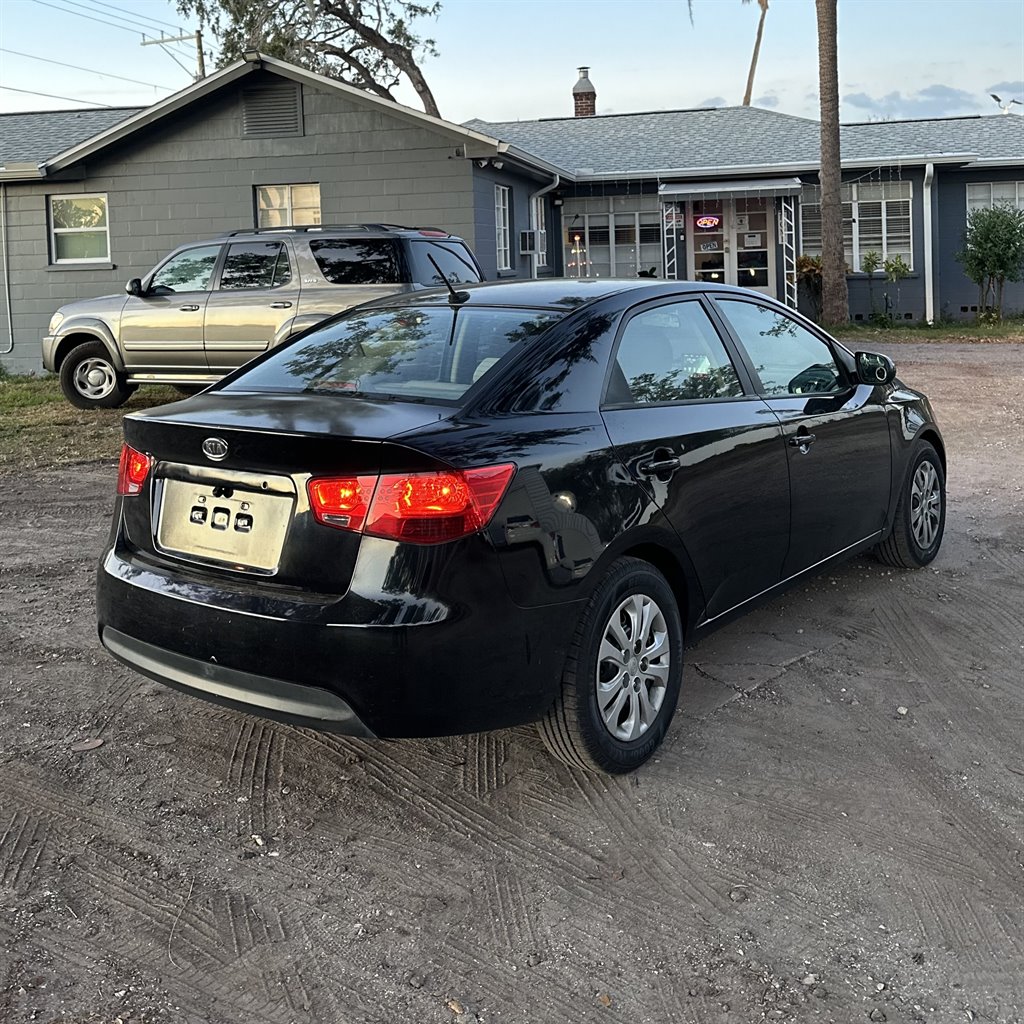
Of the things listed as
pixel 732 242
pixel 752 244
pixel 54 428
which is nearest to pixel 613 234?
pixel 732 242

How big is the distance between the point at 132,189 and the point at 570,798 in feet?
59.1

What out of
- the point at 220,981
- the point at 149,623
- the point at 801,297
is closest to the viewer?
the point at 220,981

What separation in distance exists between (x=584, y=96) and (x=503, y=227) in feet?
55.7

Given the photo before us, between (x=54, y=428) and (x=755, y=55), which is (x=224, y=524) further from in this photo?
(x=755, y=55)

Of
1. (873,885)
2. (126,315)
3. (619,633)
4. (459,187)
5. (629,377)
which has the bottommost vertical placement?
(873,885)

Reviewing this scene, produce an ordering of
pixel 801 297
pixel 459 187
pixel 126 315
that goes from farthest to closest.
Result: pixel 801 297
pixel 459 187
pixel 126 315

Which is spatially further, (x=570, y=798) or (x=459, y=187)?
(x=459, y=187)

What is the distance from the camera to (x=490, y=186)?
19.5 meters

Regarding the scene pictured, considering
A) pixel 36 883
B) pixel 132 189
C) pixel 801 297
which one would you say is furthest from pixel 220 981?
pixel 801 297

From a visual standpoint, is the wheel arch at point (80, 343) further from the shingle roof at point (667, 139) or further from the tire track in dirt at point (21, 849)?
the shingle roof at point (667, 139)

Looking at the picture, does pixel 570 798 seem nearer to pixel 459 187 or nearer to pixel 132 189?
pixel 459 187

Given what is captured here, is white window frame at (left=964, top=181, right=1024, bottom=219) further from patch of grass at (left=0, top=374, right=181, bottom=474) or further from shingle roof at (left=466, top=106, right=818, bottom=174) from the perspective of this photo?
patch of grass at (left=0, top=374, right=181, bottom=474)

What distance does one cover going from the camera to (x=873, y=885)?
3.32m

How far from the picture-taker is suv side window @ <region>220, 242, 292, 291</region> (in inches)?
502
